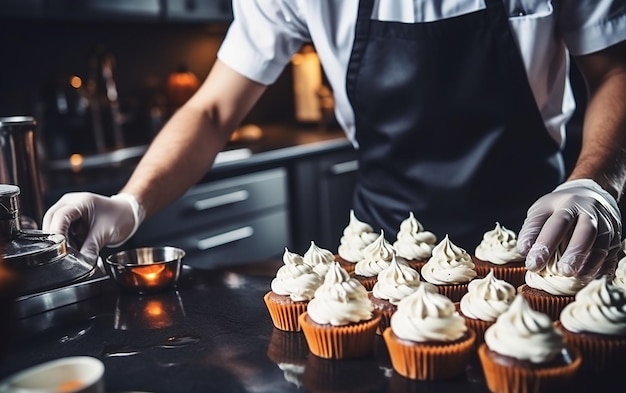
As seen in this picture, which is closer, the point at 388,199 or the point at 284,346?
the point at 284,346

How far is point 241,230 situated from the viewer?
3.40 metres

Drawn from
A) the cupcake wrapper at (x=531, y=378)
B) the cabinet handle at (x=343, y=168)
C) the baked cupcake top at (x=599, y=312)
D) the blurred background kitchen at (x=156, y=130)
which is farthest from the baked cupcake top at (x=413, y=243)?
the cabinet handle at (x=343, y=168)

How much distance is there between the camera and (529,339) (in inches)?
40.4

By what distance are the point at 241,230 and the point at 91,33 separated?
124cm

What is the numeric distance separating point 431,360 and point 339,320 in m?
0.18

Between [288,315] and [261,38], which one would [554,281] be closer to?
[288,315]

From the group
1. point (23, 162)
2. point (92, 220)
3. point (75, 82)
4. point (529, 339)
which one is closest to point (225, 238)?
point (75, 82)

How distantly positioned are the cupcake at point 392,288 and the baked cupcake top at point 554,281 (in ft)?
0.63

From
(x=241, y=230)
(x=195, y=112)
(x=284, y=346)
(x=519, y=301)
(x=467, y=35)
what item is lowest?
(x=241, y=230)

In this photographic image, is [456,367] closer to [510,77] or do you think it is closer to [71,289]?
[71,289]

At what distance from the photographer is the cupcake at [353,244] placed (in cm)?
158

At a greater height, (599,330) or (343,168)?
(599,330)

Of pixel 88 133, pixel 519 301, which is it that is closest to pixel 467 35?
pixel 519 301

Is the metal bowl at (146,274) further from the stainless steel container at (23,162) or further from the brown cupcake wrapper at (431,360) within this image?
the brown cupcake wrapper at (431,360)
